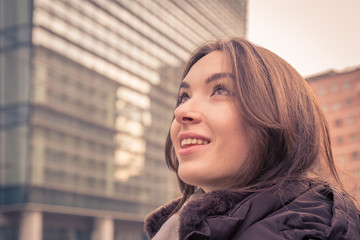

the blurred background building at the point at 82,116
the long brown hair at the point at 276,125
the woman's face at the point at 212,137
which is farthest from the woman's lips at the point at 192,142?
the blurred background building at the point at 82,116

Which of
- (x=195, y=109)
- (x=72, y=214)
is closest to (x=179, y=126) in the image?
(x=195, y=109)

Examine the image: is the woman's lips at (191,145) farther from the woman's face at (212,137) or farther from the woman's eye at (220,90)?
the woman's eye at (220,90)

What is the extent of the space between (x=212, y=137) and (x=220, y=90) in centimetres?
19

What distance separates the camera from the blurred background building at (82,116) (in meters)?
28.3

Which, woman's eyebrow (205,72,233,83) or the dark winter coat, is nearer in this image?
the dark winter coat

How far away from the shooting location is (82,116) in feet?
107

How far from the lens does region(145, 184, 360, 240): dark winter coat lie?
3.62ft

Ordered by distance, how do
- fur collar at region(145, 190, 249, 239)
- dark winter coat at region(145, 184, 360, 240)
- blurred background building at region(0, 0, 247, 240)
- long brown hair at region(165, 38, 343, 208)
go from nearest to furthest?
dark winter coat at region(145, 184, 360, 240)
fur collar at region(145, 190, 249, 239)
long brown hair at region(165, 38, 343, 208)
blurred background building at region(0, 0, 247, 240)

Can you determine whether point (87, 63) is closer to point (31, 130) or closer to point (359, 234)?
point (31, 130)

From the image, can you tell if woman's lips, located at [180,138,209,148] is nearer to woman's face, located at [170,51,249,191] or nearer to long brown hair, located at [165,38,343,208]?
woman's face, located at [170,51,249,191]

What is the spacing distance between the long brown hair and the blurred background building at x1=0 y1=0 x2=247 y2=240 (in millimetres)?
21598

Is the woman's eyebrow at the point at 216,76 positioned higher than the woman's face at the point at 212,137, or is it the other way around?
the woman's eyebrow at the point at 216,76

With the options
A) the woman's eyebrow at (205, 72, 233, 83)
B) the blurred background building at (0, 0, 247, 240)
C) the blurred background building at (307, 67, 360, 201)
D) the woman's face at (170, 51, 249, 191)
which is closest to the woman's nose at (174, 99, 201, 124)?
the woman's face at (170, 51, 249, 191)

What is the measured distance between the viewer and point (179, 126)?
1602 millimetres
